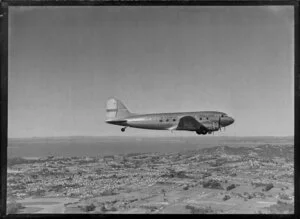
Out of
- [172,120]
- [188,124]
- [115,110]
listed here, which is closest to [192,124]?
[188,124]

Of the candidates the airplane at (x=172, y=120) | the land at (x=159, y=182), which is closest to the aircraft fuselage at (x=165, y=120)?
the airplane at (x=172, y=120)

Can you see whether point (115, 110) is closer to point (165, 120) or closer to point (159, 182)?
point (165, 120)

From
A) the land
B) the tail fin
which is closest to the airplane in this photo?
the tail fin

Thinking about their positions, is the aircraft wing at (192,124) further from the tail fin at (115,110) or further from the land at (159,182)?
the tail fin at (115,110)

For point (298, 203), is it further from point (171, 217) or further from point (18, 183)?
point (18, 183)

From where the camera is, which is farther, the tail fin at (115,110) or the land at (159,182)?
the tail fin at (115,110)

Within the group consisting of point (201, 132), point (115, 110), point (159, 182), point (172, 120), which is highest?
point (115, 110)

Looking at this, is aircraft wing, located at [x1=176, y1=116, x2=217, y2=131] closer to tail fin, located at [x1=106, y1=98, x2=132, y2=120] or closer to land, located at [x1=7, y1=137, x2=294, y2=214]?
land, located at [x1=7, y1=137, x2=294, y2=214]
